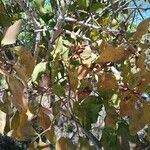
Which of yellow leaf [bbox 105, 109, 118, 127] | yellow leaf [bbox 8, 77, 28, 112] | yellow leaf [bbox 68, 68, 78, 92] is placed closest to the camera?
yellow leaf [bbox 8, 77, 28, 112]

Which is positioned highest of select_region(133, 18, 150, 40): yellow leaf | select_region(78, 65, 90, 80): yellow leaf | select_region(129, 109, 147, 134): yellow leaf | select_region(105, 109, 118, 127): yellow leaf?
select_region(133, 18, 150, 40): yellow leaf

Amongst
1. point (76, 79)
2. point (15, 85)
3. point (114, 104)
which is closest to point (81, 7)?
point (114, 104)

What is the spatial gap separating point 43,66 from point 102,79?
0.12 metres

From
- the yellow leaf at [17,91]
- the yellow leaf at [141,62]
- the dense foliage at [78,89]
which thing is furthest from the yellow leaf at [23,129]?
the yellow leaf at [141,62]

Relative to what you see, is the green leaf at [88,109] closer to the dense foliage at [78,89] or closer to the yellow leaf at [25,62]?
the dense foliage at [78,89]

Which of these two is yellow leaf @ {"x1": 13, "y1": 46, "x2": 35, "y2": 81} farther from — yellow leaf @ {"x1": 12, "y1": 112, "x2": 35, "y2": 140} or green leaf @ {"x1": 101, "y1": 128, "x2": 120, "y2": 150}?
green leaf @ {"x1": 101, "y1": 128, "x2": 120, "y2": 150}

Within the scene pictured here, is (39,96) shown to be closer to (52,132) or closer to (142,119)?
(52,132)

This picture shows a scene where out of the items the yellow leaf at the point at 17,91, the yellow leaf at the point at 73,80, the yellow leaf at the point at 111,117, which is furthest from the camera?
the yellow leaf at the point at 111,117

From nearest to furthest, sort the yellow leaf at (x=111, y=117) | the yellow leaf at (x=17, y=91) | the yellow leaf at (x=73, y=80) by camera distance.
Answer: the yellow leaf at (x=17, y=91)
the yellow leaf at (x=73, y=80)
the yellow leaf at (x=111, y=117)

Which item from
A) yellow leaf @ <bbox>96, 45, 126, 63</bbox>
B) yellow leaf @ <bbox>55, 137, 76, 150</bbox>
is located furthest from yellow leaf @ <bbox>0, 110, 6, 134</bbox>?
yellow leaf @ <bbox>96, 45, 126, 63</bbox>

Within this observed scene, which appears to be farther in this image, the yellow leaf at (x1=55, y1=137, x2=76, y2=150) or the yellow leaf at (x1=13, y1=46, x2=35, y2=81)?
the yellow leaf at (x1=55, y1=137, x2=76, y2=150)

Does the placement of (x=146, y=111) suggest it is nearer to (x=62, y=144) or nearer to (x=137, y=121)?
(x=137, y=121)

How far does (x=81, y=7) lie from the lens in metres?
1.39

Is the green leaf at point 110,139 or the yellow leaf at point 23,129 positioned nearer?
the yellow leaf at point 23,129
